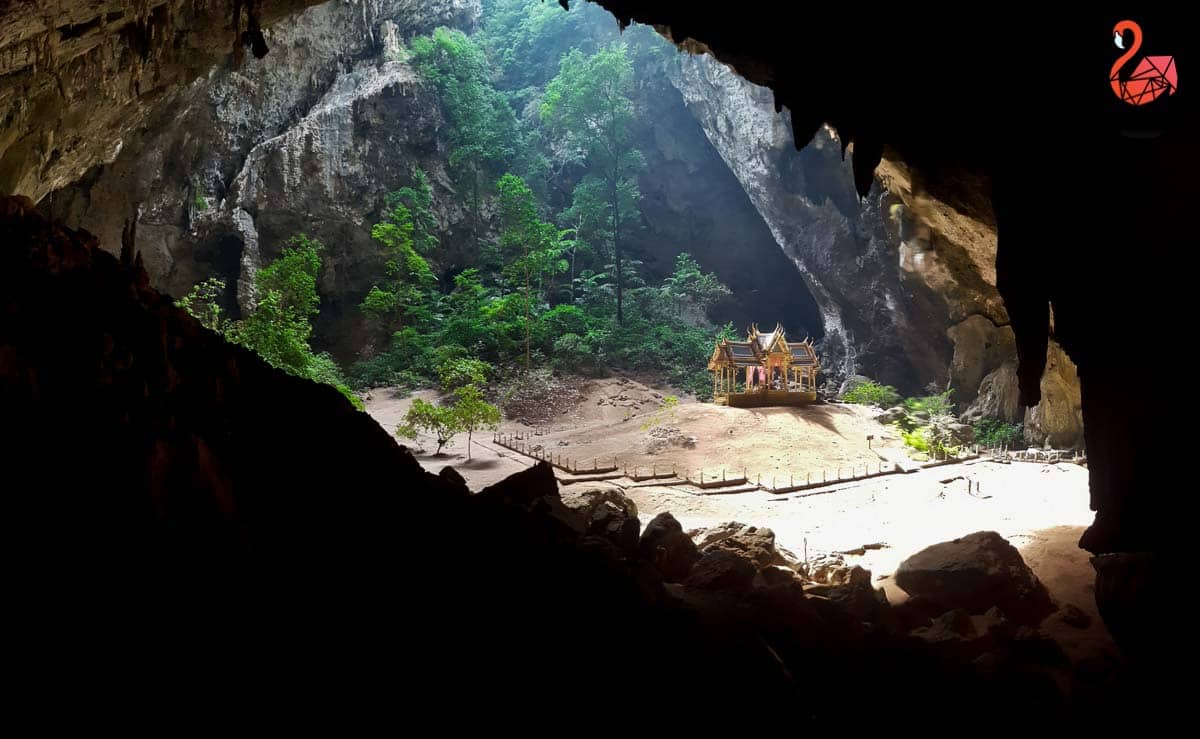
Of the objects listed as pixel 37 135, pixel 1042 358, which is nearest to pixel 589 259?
pixel 37 135

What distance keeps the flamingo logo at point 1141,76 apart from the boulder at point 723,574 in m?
6.91

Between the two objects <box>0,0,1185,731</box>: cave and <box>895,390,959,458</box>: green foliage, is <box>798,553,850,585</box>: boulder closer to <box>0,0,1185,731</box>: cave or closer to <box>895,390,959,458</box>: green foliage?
<box>0,0,1185,731</box>: cave

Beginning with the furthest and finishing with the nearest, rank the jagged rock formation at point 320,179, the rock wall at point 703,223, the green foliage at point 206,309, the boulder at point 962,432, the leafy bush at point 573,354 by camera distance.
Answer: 1. the rock wall at point 703,223
2. the leafy bush at point 573,354
3. the jagged rock formation at point 320,179
4. the boulder at point 962,432
5. the green foliage at point 206,309

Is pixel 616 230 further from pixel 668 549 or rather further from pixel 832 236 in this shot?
pixel 668 549

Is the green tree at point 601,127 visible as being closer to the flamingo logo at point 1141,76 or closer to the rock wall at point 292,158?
the rock wall at point 292,158

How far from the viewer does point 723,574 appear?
25.8 feet

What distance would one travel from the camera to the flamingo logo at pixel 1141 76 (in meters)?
6.44

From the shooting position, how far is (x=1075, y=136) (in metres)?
7.53

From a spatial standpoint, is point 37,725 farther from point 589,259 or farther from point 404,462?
point 589,259

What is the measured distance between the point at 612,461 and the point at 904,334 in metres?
20.8

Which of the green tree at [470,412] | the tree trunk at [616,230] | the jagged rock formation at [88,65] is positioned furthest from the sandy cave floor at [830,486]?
the tree trunk at [616,230]

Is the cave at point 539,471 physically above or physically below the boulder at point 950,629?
above

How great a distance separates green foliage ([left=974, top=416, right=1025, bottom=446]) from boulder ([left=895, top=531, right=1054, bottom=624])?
58.0 ft

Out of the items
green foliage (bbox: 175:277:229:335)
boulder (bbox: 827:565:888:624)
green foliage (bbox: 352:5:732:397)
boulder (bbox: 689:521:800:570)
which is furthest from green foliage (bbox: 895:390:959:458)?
green foliage (bbox: 175:277:229:335)
